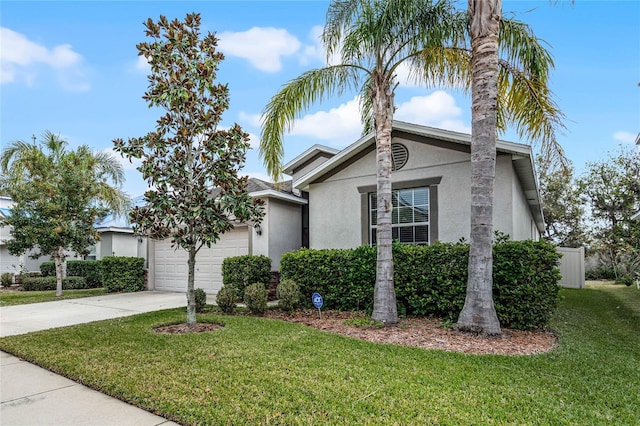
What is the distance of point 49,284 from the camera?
52.7ft

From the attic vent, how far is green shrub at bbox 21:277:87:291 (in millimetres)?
14870

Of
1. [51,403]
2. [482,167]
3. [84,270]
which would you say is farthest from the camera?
[84,270]

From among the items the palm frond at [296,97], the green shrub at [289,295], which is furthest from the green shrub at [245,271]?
the palm frond at [296,97]

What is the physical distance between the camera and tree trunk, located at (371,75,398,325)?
7.30 metres

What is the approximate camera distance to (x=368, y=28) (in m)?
7.57

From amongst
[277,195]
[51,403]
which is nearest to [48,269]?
[277,195]

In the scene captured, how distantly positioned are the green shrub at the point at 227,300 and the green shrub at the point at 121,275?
7.59 m

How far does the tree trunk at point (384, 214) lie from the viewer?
7.30 meters

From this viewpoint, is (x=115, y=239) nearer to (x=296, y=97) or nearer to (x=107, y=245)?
(x=107, y=245)

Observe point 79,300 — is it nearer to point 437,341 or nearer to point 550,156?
point 437,341

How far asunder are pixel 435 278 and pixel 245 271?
5443 mm

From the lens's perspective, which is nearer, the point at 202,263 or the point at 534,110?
the point at 534,110

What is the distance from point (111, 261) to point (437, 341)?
13.2 metres

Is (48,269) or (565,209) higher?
(565,209)
